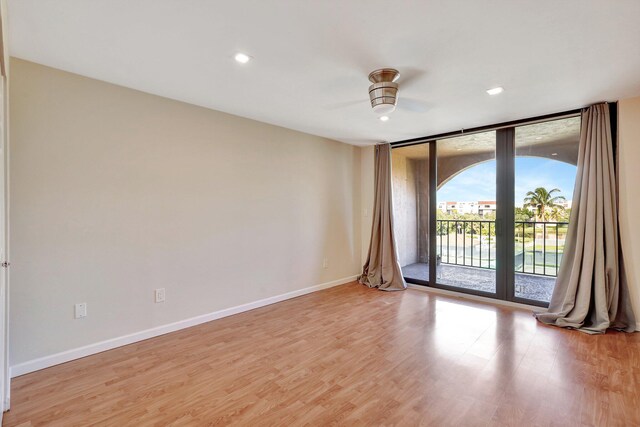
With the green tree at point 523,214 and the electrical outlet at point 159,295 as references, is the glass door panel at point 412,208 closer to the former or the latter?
the green tree at point 523,214

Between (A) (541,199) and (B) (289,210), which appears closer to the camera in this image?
(A) (541,199)

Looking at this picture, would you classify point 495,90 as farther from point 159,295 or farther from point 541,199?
point 159,295

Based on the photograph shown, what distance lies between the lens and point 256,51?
2.11 metres

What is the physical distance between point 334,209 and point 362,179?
0.89 m

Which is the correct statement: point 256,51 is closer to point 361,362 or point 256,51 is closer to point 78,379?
point 361,362

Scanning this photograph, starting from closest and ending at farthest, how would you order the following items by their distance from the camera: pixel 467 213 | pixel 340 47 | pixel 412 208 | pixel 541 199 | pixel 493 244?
pixel 340 47, pixel 541 199, pixel 493 244, pixel 467 213, pixel 412 208

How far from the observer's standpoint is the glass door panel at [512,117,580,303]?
3576 millimetres

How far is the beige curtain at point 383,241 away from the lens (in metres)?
4.68

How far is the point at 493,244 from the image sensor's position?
435cm

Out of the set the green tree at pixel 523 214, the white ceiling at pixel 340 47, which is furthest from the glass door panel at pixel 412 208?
the white ceiling at pixel 340 47

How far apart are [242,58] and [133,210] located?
1.68 metres

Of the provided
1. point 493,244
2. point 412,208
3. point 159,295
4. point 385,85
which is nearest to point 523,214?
point 493,244

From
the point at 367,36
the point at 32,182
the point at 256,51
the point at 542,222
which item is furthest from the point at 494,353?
the point at 32,182

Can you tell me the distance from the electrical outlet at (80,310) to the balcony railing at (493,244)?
13.9 feet
